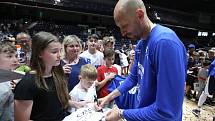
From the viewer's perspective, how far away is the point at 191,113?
711 cm

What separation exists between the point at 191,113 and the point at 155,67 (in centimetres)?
579

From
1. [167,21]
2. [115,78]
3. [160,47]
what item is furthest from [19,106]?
[167,21]

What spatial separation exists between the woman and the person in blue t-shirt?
1729 millimetres

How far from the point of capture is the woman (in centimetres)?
358

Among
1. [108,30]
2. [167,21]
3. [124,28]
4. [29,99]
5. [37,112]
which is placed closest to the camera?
[124,28]

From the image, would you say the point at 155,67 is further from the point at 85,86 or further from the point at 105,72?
the point at 105,72

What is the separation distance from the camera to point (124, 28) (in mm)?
1786

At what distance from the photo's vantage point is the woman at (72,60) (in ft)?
11.7

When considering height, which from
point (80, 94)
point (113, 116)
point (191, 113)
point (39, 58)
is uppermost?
point (39, 58)

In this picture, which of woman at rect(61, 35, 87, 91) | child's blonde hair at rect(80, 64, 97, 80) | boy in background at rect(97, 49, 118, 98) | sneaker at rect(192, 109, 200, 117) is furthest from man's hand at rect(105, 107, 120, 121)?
sneaker at rect(192, 109, 200, 117)

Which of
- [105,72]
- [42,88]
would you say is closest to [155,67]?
[42,88]

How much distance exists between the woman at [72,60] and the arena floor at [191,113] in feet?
12.0

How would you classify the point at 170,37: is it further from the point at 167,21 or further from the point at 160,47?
the point at 167,21

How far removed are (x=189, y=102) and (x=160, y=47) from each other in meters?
7.27
